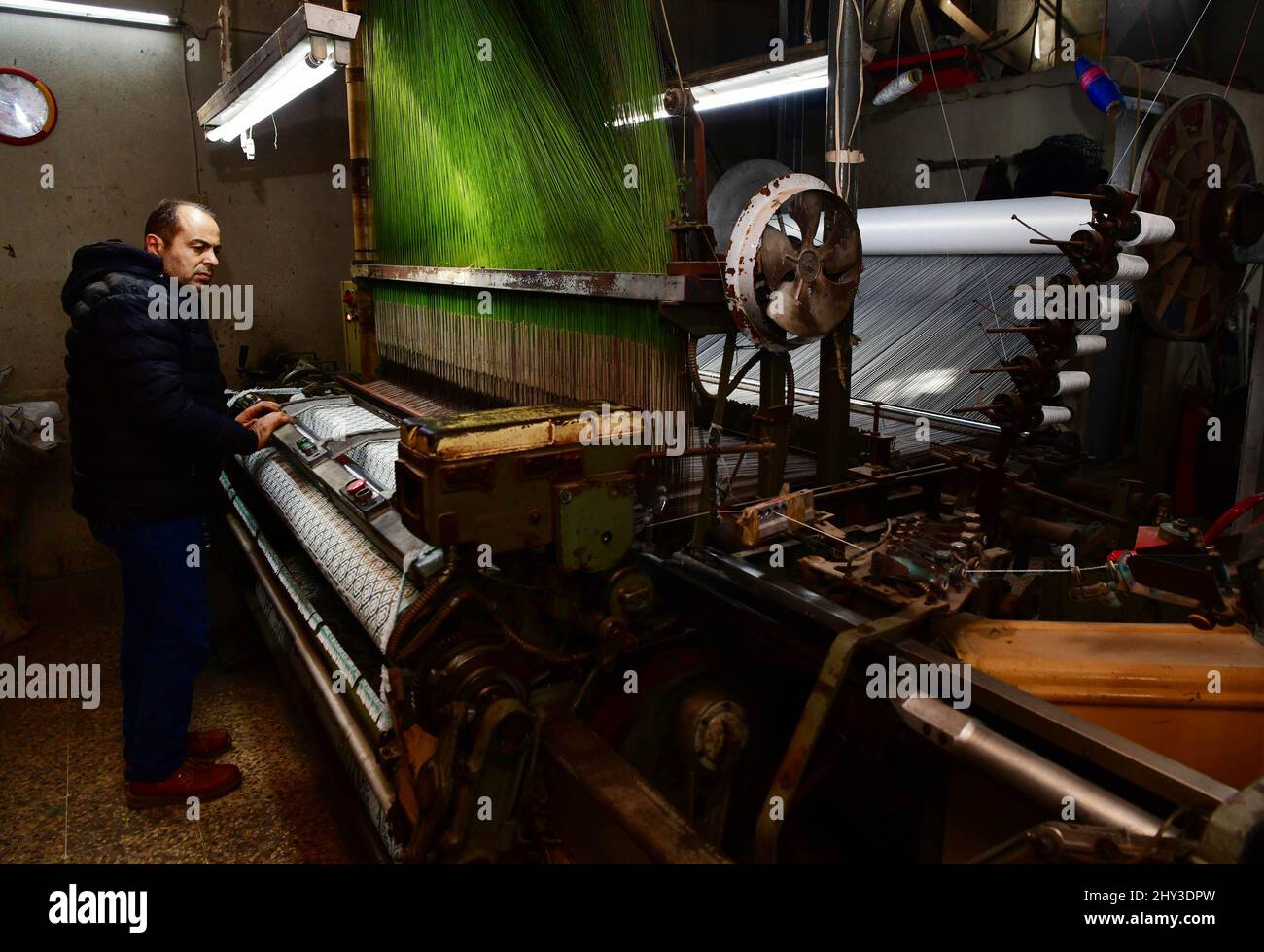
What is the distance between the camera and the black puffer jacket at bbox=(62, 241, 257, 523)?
2.47 m

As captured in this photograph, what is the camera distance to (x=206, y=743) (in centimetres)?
318

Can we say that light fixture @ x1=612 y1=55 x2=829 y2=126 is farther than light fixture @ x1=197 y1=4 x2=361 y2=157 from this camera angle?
Yes

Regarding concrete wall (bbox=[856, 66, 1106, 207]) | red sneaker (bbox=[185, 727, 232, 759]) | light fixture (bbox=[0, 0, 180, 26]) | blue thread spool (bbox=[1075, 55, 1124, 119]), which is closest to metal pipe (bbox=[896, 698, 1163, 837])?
red sneaker (bbox=[185, 727, 232, 759])

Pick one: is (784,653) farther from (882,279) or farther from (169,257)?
(882,279)

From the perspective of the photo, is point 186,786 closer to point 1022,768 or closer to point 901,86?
point 1022,768

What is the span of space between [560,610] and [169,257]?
187 cm

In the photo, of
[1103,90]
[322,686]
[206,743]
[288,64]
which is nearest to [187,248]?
[288,64]

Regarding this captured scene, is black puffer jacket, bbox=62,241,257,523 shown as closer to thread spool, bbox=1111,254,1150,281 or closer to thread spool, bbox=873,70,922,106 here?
thread spool, bbox=1111,254,1150,281

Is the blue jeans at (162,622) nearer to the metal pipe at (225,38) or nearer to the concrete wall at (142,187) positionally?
the concrete wall at (142,187)

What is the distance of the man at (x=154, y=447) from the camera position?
249 cm

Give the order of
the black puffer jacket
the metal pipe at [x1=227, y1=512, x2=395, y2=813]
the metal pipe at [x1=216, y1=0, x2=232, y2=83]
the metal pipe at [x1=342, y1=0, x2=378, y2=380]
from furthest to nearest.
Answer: the metal pipe at [x1=216, y1=0, x2=232, y2=83] < the metal pipe at [x1=342, y1=0, x2=378, y2=380] < the black puffer jacket < the metal pipe at [x1=227, y1=512, x2=395, y2=813]


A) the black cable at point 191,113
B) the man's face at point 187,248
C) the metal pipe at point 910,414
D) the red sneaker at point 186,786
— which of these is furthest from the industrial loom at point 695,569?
the black cable at point 191,113

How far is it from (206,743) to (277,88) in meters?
2.50

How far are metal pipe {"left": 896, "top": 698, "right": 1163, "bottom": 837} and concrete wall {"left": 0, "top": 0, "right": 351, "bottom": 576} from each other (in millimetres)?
5156
